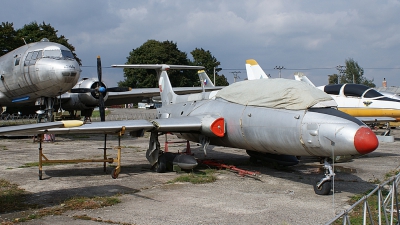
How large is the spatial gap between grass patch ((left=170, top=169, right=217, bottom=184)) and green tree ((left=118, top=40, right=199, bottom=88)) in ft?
202

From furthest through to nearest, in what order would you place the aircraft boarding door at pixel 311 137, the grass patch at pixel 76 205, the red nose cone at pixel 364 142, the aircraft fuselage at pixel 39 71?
the aircraft fuselage at pixel 39 71 < the aircraft boarding door at pixel 311 137 < the red nose cone at pixel 364 142 < the grass patch at pixel 76 205

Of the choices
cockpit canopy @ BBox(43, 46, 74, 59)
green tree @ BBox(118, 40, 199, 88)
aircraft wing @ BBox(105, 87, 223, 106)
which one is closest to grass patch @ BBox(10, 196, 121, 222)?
cockpit canopy @ BBox(43, 46, 74, 59)

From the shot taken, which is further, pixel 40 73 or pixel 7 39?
pixel 7 39

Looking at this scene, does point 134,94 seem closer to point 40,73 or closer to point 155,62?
point 40,73

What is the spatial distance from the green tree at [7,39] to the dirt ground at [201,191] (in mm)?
31592

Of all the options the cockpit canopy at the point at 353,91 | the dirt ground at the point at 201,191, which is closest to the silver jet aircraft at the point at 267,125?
the dirt ground at the point at 201,191

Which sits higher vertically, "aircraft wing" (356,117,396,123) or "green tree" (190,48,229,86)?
"green tree" (190,48,229,86)

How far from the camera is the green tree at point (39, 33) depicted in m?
50.5

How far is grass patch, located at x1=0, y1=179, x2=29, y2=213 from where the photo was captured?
7.24m

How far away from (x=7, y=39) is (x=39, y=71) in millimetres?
27813

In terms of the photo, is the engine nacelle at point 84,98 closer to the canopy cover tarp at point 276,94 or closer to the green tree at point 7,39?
the canopy cover tarp at point 276,94

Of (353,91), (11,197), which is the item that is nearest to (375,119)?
(353,91)

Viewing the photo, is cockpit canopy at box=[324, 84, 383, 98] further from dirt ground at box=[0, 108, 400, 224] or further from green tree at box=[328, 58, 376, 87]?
green tree at box=[328, 58, 376, 87]

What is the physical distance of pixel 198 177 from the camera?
10391mm
